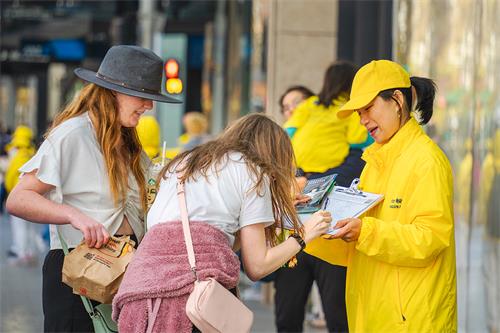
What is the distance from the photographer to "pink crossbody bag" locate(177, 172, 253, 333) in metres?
3.74

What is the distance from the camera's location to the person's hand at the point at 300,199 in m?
4.49

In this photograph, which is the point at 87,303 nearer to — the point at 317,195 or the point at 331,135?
the point at 317,195

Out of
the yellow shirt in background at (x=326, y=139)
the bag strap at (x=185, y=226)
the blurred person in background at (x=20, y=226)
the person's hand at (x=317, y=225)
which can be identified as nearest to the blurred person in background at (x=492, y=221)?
the yellow shirt in background at (x=326, y=139)

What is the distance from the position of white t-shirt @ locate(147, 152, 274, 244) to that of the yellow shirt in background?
254 centimetres

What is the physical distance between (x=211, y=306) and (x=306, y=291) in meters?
3.15

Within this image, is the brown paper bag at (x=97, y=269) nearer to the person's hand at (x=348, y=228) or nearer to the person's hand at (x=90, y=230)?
the person's hand at (x=90, y=230)

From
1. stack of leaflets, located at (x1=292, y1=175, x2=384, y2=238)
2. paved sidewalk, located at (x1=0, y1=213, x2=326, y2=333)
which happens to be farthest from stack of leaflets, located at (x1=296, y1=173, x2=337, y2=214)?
paved sidewalk, located at (x1=0, y1=213, x2=326, y2=333)

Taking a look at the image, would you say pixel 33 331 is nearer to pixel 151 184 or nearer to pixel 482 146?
pixel 482 146

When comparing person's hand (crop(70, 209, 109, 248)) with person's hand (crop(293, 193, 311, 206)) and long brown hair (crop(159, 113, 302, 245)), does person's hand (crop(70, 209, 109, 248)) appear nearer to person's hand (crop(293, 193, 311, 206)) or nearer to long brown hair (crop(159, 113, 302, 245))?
long brown hair (crop(159, 113, 302, 245))

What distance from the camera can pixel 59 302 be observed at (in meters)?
4.69

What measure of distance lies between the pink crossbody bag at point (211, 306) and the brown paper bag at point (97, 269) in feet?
2.00

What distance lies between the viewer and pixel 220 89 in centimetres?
2345

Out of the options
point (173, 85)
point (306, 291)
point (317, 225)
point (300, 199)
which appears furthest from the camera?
point (173, 85)

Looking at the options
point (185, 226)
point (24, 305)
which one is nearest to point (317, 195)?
point (185, 226)
